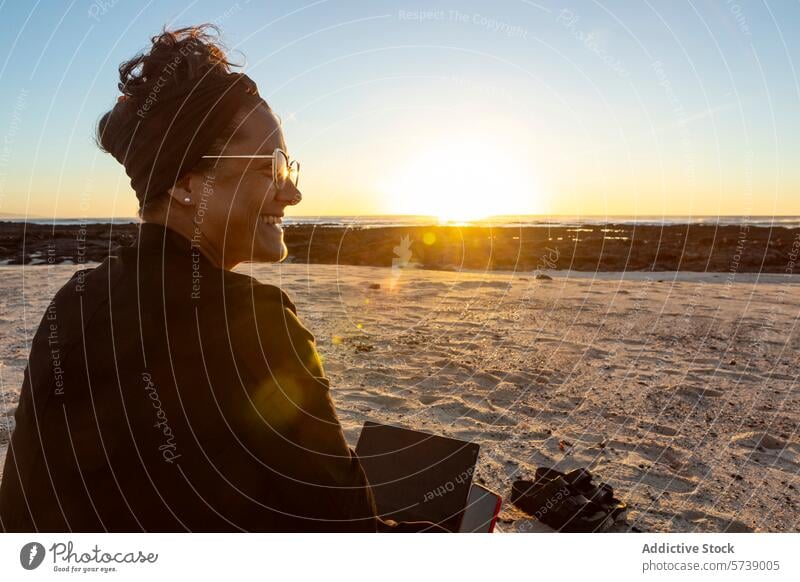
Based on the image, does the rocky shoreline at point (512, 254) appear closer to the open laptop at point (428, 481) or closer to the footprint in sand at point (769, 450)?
the footprint in sand at point (769, 450)

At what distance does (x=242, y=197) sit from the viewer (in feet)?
6.79

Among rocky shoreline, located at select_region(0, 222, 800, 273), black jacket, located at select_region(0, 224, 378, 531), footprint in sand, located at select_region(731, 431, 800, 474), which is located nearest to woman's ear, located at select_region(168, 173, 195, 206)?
black jacket, located at select_region(0, 224, 378, 531)

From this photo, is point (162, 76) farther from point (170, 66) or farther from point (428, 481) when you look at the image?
point (428, 481)

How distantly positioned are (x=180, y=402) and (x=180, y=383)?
6 centimetres

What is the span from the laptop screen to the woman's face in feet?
6.04

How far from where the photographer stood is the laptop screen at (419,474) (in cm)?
324

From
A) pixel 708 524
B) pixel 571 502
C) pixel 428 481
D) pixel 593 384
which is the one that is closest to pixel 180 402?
pixel 428 481

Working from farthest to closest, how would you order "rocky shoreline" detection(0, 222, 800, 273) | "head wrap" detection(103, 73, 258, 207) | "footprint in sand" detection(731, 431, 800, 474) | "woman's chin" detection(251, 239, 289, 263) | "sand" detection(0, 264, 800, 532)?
"rocky shoreline" detection(0, 222, 800, 273) → "footprint in sand" detection(731, 431, 800, 474) → "sand" detection(0, 264, 800, 532) → "woman's chin" detection(251, 239, 289, 263) → "head wrap" detection(103, 73, 258, 207)

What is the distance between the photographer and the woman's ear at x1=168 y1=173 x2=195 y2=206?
1.94m

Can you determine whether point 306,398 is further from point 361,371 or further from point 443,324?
point 443,324

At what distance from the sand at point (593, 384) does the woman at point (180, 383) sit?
277 cm

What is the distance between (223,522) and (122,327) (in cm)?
79

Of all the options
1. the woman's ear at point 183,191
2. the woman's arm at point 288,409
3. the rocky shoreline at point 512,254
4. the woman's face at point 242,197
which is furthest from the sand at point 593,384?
the rocky shoreline at point 512,254

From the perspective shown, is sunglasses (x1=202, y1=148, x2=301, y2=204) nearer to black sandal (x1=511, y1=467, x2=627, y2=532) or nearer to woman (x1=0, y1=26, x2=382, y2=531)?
woman (x1=0, y1=26, x2=382, y2=531)
